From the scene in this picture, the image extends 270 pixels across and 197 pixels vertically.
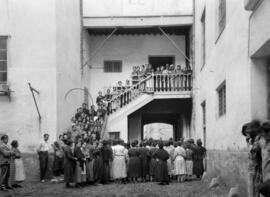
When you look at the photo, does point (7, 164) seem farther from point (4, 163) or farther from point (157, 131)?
point (157, 131)

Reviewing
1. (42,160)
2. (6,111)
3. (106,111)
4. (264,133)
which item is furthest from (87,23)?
(264,133)

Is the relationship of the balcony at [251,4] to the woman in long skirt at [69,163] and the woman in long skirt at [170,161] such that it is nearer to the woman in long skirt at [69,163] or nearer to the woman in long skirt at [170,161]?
the woman in long skirt at [69,163]

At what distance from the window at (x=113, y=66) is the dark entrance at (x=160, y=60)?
154 centimetres

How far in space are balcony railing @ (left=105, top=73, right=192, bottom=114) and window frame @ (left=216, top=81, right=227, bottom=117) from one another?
6837 mm

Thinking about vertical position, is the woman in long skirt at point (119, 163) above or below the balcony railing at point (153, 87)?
below

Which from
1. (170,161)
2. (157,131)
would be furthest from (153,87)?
(157,131)

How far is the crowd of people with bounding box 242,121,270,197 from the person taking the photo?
6.53 m

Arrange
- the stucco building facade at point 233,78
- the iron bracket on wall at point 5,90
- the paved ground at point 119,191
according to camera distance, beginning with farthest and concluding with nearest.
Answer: the iron bracket on wall at point 5,90 < the paved ground at point 119,191 < the stucco building facade at point 233,78

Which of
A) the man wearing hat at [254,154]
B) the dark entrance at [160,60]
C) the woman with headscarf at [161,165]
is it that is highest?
the dark entrance at [160,60]

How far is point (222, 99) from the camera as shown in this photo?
1505cm

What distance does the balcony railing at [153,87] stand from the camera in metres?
22.3

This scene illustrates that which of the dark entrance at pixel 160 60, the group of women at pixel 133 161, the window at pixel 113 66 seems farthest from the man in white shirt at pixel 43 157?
the dark entrance at pixel 160 60

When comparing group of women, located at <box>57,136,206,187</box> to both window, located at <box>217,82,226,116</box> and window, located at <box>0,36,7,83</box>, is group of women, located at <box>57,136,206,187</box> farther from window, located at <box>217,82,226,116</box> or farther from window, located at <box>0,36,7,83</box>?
window, located at <box>0,36,7,83</box>

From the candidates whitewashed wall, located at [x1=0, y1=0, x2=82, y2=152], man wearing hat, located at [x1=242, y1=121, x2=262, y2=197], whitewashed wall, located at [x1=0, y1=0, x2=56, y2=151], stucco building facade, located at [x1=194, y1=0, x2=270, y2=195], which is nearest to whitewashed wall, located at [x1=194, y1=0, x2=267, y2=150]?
stucco building facade, located at [x1=194, y1=0, x2=270, y2=195]
